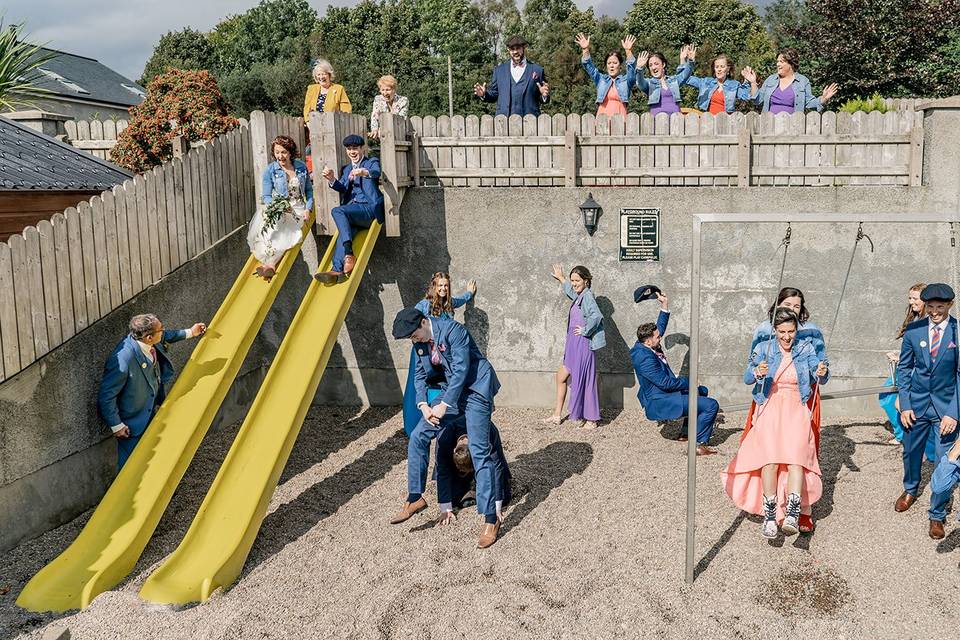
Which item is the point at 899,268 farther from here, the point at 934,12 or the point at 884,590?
the point at 934,12

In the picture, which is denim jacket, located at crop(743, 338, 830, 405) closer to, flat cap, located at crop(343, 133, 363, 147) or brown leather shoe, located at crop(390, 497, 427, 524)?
brown leather shoe, located at crop(390, 497, 427, 524)

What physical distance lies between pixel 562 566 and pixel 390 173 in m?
5.18

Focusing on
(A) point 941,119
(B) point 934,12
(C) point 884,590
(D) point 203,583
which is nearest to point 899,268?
(A) point 941,119

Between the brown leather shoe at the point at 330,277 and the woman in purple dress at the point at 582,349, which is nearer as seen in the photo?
the brown leather shoe at the point at 330,277

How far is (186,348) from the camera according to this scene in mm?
9438

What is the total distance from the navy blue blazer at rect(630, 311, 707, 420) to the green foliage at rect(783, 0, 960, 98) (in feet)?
64.1

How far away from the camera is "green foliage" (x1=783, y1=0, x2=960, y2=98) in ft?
80.7

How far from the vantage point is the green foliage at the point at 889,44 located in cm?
2461

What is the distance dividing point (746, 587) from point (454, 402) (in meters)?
2.60

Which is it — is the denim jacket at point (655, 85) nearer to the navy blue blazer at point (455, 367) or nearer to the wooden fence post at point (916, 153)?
the wooden fence post at point (916, 153)

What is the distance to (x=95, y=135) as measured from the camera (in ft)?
40.9

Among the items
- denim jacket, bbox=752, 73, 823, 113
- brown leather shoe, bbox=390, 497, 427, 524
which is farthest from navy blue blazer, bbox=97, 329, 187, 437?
denim jacket, bbox=752, 73, 823, 113

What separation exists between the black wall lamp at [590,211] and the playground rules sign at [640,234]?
1.02 ft

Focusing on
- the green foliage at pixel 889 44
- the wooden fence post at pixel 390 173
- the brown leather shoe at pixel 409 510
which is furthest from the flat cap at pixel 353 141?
the green foliage at pixel 889 44
